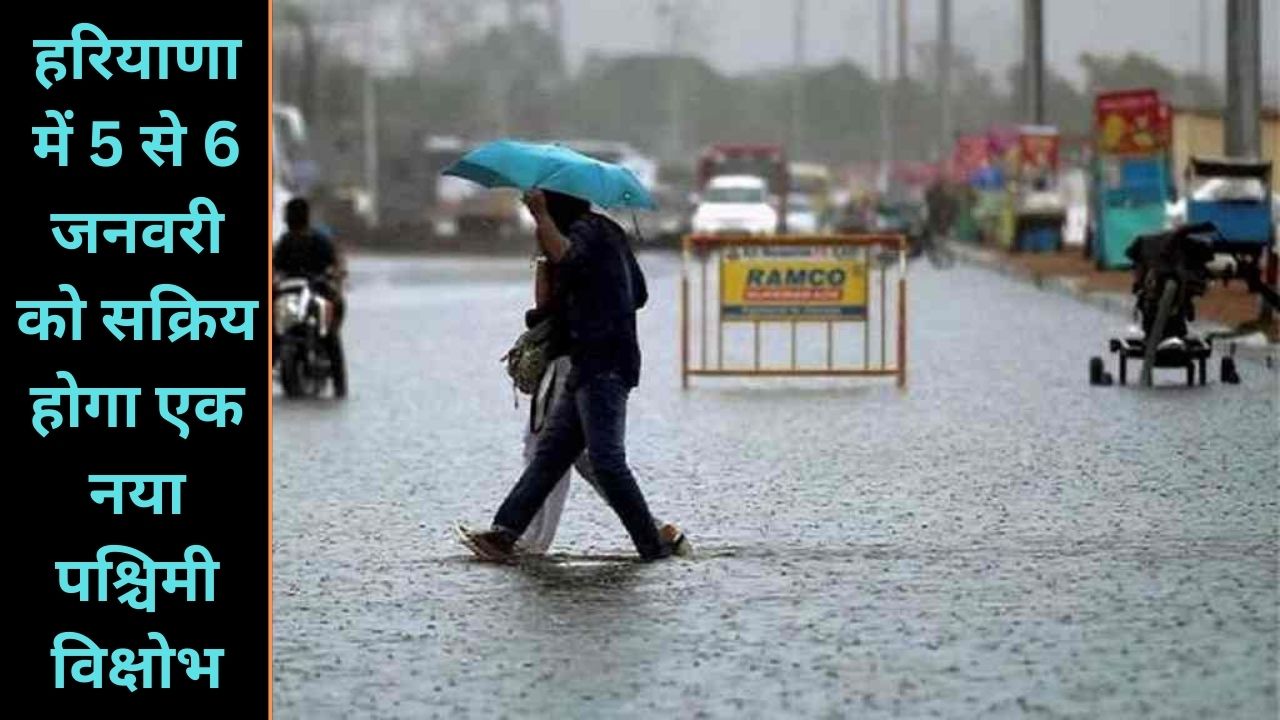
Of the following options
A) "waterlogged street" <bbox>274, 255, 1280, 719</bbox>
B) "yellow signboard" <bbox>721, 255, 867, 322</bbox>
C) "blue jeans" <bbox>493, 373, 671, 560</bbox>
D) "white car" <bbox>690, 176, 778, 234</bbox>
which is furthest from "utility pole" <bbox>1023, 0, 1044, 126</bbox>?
"blue jeans" <bbox>493, 373, 671, 560</bbox>

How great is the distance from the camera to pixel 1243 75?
40.8 meters

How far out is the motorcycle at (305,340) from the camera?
88.6 feet

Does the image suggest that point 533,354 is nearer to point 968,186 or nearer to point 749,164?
point 968,186

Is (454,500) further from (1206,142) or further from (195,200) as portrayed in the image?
(1206,142)

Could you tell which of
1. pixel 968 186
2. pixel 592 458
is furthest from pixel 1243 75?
pixel 968 186

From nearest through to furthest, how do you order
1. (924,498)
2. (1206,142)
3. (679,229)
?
(924,498) → (1206,142) → (679,229)

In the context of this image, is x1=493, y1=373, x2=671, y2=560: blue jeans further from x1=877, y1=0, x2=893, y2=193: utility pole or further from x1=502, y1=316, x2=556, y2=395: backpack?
x1=877, y1=0, x2=893, y2=193: utility pole

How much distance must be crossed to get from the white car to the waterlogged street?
47430 millimetres

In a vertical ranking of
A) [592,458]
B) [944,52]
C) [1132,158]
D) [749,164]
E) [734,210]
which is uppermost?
[944,52]

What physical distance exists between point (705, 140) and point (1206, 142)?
121 m

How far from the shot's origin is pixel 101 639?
10.7m

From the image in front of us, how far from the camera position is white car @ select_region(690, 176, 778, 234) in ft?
246

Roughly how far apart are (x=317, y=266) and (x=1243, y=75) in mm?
16099

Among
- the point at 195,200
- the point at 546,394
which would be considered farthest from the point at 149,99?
the point at 546,394
